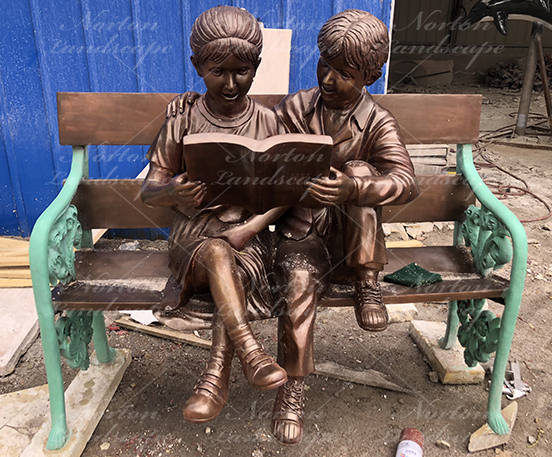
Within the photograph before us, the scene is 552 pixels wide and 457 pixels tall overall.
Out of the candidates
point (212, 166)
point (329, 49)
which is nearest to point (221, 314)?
point (212, 166)

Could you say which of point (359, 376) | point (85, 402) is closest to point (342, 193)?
point (359, 376)

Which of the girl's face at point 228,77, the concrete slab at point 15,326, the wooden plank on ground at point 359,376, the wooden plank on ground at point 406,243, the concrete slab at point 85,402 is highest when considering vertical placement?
the girl's face at point 228,77

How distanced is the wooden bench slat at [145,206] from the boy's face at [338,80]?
87 cm

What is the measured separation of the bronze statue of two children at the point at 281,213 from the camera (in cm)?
177

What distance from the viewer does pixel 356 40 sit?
1820mm

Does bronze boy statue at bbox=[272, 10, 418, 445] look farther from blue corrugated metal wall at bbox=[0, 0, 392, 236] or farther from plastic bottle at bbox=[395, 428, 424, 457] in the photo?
blue corrugated metal wall at bbox=[0, 0, 392, 236]

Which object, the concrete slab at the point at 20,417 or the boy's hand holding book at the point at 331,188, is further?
the concrete slab at the point at 20,417

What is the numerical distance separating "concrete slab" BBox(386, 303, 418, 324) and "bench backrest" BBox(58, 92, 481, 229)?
2.85ft

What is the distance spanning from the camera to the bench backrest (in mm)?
2559

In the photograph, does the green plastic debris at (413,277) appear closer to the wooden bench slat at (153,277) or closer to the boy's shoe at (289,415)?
the wooden bench slat at (153,277)

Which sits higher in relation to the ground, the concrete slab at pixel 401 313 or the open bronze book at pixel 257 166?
the open bronze book at pixel 257 166

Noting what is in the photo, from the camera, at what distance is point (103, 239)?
453cm

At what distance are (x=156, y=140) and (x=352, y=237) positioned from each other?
35.2 inches

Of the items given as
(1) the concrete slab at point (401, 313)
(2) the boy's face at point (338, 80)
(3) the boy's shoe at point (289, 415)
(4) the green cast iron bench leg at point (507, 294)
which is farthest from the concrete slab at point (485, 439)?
(2) the boy's face at point (338, 80)
